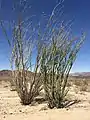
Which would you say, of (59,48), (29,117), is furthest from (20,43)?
(29,117)

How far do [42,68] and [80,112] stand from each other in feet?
8.63

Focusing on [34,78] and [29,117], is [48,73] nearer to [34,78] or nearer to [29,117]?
[34,78]

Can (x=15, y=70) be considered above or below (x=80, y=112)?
above

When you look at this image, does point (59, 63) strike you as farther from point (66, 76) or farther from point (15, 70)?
point (15, 70)

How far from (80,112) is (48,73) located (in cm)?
225

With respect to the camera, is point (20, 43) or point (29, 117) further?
point (20, 43)

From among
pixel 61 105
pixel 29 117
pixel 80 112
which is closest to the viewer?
pixel 29 117

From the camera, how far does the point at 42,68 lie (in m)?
9.21

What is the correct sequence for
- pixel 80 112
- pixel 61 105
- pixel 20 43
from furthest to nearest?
pixel 20 43 < pixel 61 105 < pixel 80 112

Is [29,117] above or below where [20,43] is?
below

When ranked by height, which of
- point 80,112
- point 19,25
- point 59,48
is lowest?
point 80,112

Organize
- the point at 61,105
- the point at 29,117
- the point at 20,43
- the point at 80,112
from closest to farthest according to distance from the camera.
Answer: the point at 29,117, the point at 80,112, the point at 61,105, the point at 20,43

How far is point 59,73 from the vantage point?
8.88 m

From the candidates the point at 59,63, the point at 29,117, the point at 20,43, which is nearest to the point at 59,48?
the point at 59,63
